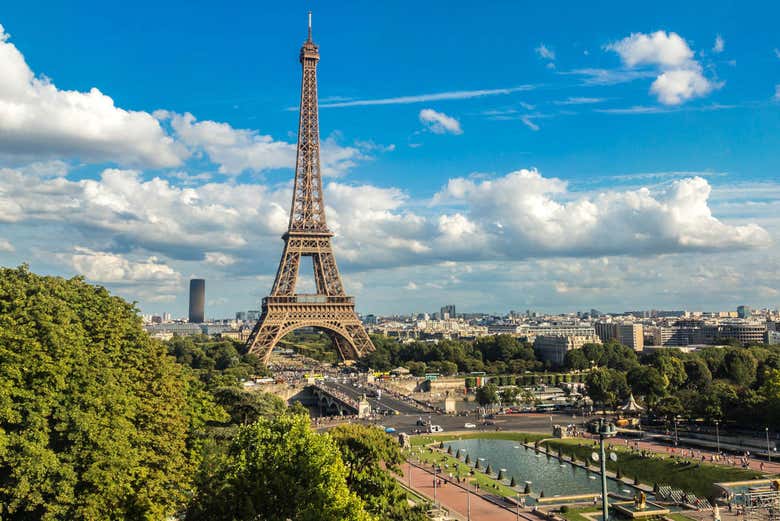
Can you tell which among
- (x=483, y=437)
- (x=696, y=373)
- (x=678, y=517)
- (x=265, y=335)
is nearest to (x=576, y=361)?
(x=696, y=373)

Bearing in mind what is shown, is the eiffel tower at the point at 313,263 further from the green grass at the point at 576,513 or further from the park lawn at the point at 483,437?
the green grass at the point at 576,513

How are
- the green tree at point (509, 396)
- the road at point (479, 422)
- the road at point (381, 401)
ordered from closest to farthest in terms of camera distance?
the road at point (479, 422) < the road at point (381, 401) < the green tree at point (509, 396)

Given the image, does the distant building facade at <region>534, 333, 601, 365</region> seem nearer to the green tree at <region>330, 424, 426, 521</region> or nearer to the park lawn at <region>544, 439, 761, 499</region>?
the park lawn at <region>544, 439, 761, 499</region>

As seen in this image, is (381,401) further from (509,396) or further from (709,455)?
(709,455)

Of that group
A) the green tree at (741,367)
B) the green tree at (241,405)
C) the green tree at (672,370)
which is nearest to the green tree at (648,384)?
the green tree at (672,370)

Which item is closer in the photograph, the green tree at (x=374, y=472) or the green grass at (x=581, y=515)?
the green tree at (x=374, y=472)

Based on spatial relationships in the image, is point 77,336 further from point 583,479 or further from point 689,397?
point 689,397

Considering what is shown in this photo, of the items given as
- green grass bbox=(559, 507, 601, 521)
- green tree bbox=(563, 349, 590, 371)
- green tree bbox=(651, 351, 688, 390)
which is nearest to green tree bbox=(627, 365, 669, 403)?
green tree bbox=(651, 351, 688, 390)
